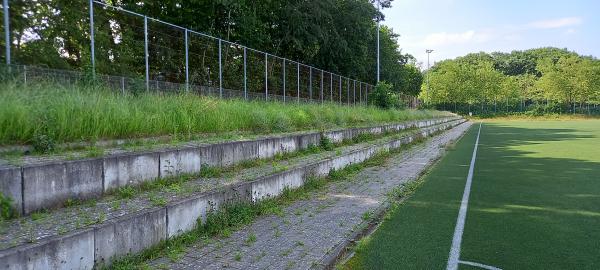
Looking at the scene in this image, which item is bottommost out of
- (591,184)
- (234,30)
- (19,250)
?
(591,184)

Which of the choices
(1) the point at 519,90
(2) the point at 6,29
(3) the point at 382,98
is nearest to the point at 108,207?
(2) the point at 6,29

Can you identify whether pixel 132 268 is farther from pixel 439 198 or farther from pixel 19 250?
pixel 439 198

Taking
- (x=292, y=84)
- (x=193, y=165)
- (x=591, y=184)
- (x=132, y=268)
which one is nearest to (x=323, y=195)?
(x=193, y=165)

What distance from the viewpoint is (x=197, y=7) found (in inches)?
933

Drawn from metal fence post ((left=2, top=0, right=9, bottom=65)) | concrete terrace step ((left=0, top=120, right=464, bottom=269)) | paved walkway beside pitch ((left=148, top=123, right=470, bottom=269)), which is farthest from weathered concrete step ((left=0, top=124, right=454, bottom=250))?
metal fence post ((left=2, top=0, right=9, bottom=65))

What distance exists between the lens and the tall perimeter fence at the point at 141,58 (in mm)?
8320

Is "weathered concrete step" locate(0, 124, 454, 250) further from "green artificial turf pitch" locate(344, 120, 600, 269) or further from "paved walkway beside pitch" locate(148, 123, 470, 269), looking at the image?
"green artificial turf pitch" locate(344, 120, 600, 269)

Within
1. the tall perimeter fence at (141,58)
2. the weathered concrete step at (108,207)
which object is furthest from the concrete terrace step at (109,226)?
the tall perimeter fence at (141,58)

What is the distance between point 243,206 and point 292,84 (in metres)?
14.7

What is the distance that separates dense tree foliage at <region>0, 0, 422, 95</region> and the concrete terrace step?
4.80 metres

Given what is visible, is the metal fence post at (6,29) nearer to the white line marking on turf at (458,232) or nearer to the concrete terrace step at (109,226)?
the concrete terrace step at (109,226)

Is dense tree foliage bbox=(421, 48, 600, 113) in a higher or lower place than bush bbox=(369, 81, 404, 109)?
higher

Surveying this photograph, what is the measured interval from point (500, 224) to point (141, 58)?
9.46 meters

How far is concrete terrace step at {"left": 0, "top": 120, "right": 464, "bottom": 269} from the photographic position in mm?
3121
